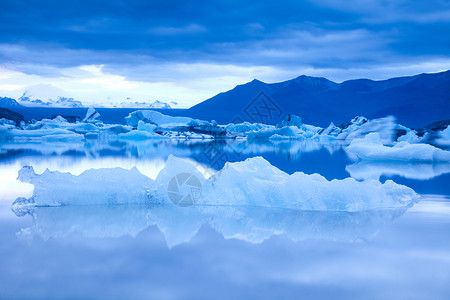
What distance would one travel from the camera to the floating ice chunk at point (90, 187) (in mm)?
3828

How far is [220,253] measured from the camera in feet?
8.20

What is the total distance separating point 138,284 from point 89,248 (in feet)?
2.30

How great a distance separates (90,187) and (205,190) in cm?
106

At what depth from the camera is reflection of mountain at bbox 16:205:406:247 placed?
2904 millimetres

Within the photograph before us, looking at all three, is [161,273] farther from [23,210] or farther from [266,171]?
[266,171]

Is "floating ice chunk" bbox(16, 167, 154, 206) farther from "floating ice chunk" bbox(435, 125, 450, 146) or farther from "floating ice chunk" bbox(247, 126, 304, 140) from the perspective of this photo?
"floating ice chunk" bbox(247, 126, 304, 140)

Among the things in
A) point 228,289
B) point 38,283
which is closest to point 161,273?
point 228,289

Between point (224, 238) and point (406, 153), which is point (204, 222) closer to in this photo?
point (224, 238)

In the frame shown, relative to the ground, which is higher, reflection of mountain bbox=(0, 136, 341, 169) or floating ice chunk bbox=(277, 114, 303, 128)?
floating ice chunk bbox=(277, 114, 303, 128)

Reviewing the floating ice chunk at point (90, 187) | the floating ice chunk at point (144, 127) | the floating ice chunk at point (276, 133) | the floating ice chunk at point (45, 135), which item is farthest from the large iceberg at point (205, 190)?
the floating ice chunk at point (144, 127)

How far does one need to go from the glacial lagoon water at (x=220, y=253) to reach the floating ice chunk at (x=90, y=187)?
143 mm

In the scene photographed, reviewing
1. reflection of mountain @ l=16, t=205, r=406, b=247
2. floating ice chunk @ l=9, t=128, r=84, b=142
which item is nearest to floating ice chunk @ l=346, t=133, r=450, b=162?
reflection of mountain @ l=16, t=205, r=406, b=247

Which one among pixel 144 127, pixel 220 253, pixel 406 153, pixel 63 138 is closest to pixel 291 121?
pixel 144 127

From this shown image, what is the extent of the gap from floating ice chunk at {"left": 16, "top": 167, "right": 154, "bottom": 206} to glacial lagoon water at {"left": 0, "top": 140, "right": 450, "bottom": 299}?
0.47 ft
